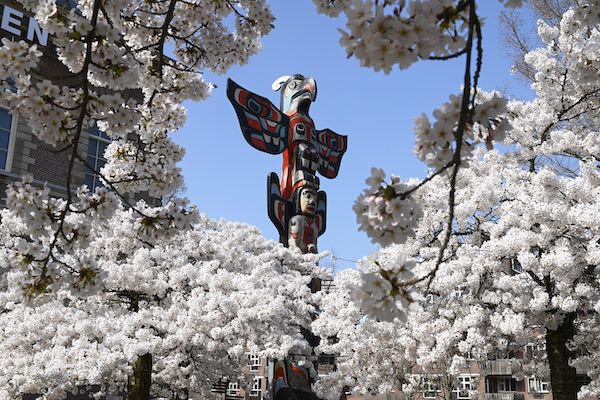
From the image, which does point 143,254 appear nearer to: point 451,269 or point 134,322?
point 134,322

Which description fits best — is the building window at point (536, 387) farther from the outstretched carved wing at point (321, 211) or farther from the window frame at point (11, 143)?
the window frame at point (11, 143)

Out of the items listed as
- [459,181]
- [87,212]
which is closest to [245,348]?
[459,181]

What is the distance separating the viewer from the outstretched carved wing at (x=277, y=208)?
27203 mm

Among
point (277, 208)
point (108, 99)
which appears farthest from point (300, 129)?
point (108, 99)

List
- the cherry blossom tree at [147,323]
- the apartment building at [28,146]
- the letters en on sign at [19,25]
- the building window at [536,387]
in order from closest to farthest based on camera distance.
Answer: the cherry blossom tree at [147,323], the letters en on sign at [19,25], the apartment building at [28,146], the building window at [536,387]

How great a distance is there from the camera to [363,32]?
3.46m

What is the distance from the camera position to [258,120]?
93.2 feet

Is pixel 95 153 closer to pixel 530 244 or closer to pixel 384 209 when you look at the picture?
pixel 530 244

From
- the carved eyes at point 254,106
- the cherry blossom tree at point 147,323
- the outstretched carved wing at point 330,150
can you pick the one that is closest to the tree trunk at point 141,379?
the cherry blossom tree at point 147,323

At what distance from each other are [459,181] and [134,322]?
9.15m

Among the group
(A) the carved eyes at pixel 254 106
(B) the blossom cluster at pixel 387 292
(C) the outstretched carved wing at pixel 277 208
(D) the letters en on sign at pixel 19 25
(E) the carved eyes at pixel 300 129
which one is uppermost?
(D) the letters en on sign at pixel 19 25

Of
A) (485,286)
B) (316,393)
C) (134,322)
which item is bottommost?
(316,393)

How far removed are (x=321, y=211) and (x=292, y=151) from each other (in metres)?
3.07

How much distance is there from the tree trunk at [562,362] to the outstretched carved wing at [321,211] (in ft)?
50.7
